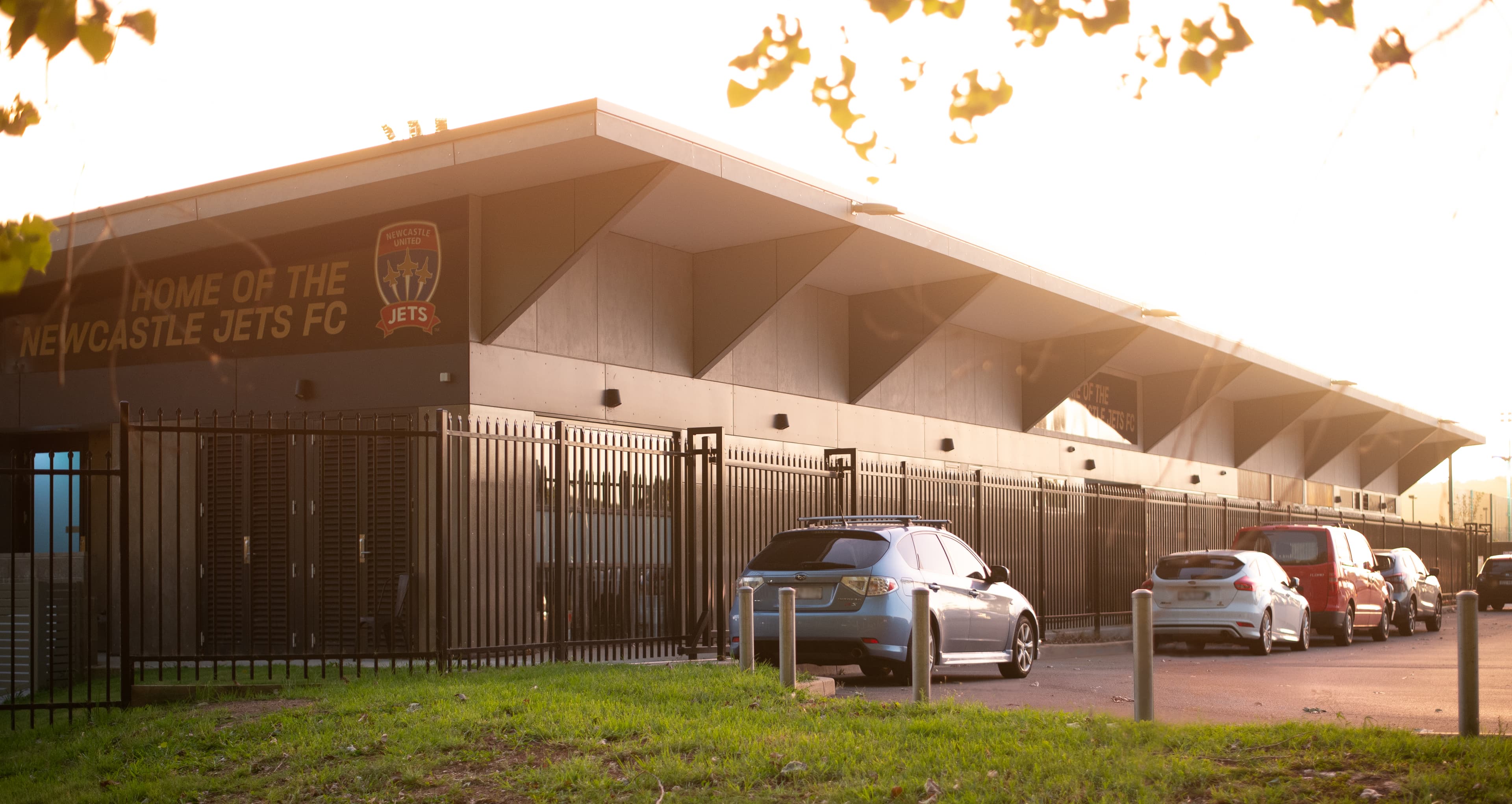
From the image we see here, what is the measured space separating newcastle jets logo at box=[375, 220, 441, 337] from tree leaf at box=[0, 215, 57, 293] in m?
13.0

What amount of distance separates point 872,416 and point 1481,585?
2419cm

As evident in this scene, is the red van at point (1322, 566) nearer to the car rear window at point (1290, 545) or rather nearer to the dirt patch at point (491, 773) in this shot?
the car rear window at point (1290, 545)

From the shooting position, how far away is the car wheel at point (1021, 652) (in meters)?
14.3

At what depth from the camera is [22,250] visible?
12.9 feet

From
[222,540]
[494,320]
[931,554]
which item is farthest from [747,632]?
[222,540]

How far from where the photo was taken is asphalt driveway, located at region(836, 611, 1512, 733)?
10.5 meters

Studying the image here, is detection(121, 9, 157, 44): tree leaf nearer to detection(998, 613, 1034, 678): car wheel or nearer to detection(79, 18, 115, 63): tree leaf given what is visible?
detection(79, 18, 115, 63): tree leaf

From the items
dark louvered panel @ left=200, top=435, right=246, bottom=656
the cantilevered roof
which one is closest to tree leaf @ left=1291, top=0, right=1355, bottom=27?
the cantilevered roof

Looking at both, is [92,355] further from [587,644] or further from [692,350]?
[587,644]

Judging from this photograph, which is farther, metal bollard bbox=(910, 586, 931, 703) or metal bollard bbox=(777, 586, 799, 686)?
metal bollard bbox=(777, 586, 799, 686)

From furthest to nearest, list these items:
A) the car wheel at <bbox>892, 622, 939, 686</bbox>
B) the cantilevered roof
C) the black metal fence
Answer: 1. the cantilevered roof
2. the car wheel at <bbox>892, 622, 939, 686</bbox>
3. the black metal fence

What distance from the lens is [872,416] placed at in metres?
23.8

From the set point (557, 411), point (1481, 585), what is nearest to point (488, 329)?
point (557, 411)

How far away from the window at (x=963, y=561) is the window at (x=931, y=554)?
10 cm
